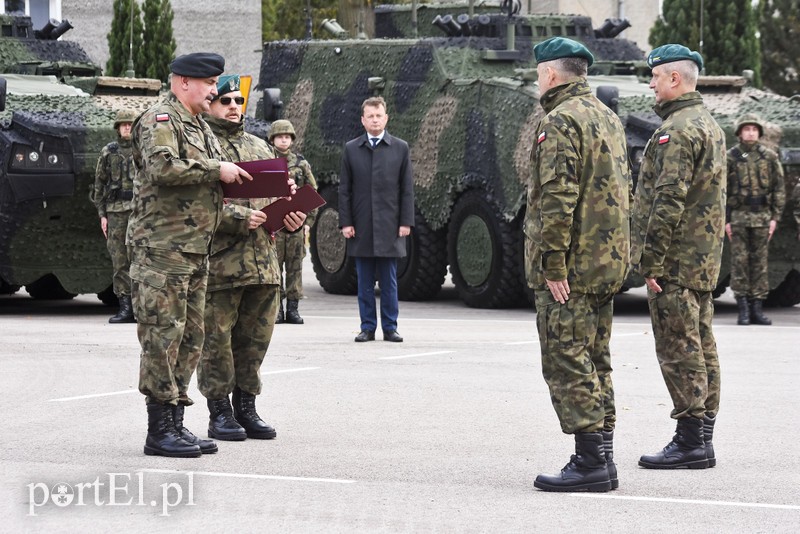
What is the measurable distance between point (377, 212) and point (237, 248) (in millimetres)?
5056

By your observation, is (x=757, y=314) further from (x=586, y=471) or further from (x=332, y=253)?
(x=586, y=471)

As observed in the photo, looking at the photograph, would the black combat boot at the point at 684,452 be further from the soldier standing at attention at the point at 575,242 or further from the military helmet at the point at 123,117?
the military helmet at the point at 123,117

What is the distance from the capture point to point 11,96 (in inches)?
638

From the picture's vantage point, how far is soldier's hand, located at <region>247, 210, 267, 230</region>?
8.59 m

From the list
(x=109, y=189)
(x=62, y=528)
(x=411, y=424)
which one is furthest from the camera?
(x=109, y=189)

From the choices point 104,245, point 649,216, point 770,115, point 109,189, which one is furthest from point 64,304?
point 649,216

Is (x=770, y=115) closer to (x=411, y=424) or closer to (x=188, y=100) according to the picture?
(x=411, y=424)

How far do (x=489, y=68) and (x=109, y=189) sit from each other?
4606 millimetres

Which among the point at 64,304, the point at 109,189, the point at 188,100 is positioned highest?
the point at 188,100

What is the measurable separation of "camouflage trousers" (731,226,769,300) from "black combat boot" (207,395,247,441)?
7.57m

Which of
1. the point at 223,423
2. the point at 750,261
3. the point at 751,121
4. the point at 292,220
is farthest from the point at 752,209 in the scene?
the point at 223,423

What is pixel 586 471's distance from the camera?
24.3 ft
